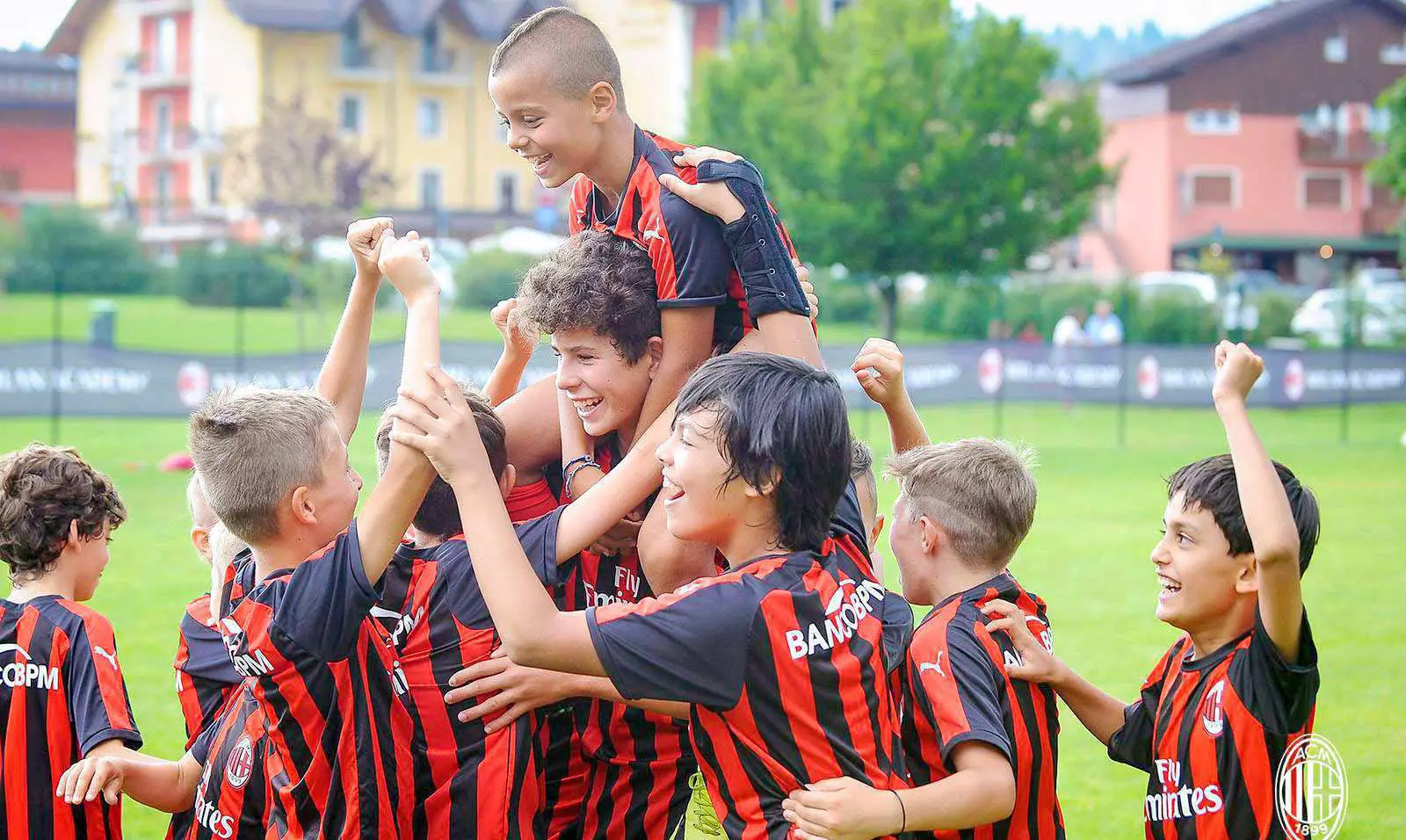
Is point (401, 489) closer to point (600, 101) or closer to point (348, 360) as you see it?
point (348, 360)

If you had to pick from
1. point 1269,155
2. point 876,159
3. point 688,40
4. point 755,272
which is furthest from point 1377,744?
point 1269,155

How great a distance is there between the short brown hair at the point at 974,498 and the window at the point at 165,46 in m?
62.5

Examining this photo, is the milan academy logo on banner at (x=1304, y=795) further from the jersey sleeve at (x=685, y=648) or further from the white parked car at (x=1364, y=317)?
the white parked car at (x=1364, y=317)

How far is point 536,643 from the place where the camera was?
8.91 ft

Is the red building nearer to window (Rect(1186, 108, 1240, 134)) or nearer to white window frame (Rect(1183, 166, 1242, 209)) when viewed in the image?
white window frame (Rect(1183, 166, 1242, 209))

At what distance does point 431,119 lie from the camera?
60.9 m

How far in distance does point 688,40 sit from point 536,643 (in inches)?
2230

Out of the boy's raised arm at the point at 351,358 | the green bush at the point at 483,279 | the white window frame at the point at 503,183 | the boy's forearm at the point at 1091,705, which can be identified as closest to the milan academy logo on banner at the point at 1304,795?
the boy's forearm at the point at 1091,705

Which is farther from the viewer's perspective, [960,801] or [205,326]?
[205,326]

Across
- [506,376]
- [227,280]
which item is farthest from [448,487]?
[227,280]

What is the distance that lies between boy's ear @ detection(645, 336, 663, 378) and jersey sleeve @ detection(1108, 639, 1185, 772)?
1397mm

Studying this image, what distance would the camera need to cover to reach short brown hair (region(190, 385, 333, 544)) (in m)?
3.08

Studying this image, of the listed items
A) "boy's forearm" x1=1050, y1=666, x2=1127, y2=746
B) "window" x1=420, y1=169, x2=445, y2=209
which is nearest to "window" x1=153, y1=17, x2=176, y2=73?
"window" x1=420, y1=169, x2=445, y2=209

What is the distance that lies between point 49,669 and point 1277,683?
283cm
